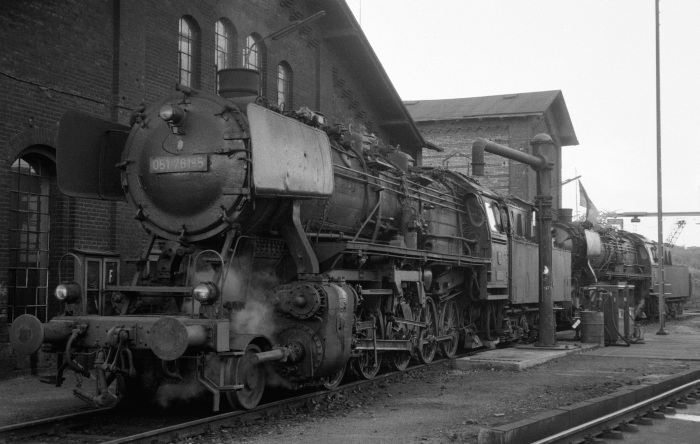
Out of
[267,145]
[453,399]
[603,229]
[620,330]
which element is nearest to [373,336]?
[453,399]

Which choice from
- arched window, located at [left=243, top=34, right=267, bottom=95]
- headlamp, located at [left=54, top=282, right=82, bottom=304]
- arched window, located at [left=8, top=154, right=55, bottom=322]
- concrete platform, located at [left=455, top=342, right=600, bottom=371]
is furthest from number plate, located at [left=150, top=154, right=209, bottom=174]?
arched window, located at [left=243, top=34, right=267, bottom=95]

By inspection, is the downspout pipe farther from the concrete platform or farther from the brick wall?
the brick wall

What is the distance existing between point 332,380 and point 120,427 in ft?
8.87

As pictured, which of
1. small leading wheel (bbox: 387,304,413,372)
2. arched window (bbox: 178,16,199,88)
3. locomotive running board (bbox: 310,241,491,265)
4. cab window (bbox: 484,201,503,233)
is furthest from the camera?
cab window (bbox: 484,201,503,233)

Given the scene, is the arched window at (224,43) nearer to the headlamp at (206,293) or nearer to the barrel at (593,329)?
the headlamp at (206,293)

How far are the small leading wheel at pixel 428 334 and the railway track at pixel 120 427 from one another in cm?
380

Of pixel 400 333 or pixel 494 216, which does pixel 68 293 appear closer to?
pixel 400 333

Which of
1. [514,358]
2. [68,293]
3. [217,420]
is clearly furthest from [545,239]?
[68,293]

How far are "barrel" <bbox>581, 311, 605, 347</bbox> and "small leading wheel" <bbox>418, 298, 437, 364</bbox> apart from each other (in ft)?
15.4

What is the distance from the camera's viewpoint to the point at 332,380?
9.48 meters

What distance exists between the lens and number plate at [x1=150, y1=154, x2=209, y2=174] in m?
8.22

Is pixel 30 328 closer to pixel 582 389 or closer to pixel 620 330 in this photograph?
pixel 582 389

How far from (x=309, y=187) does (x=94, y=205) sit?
507 centimetres

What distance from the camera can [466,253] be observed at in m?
14.5
